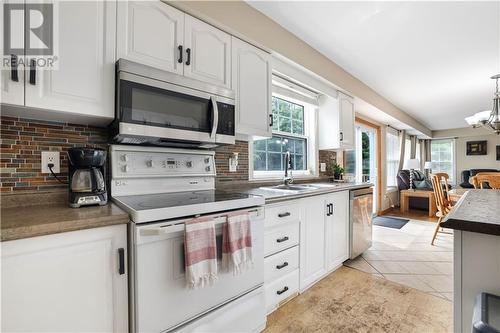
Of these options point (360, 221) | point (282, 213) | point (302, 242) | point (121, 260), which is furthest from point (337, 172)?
point (121, 260)

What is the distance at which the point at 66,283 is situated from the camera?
91 centimetres

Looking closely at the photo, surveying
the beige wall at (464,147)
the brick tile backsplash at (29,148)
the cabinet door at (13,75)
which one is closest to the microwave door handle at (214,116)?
the brick tile backsplash at (29,148)

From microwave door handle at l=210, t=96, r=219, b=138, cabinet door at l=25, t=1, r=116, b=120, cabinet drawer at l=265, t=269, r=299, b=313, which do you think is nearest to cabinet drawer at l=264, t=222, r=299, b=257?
cabinet drawer at l=265, t=269, r=299, b=313

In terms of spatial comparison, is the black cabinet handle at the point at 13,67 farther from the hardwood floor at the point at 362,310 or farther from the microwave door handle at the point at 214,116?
the hardwood floor at the point at 362,310

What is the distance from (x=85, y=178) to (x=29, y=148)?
1.25 feet

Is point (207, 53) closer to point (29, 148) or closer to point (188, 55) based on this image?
point (188, 55)

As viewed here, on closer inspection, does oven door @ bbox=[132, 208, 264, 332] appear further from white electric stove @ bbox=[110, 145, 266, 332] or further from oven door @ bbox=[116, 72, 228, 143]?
oven door @ bbox=[116, 72, 228, 143]

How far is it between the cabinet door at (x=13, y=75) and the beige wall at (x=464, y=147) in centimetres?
1000

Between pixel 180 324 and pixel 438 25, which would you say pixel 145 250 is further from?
pixel 438 25

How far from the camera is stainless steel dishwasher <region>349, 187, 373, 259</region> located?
2619 millimetres

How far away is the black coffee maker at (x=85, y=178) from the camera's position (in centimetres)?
117

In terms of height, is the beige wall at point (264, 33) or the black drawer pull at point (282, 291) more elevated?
the beige wall at point (264, 33)

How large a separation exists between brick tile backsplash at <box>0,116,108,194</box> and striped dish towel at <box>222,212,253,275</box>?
101cm

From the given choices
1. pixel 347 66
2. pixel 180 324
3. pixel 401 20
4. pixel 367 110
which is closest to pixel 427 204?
pixel 367 110
